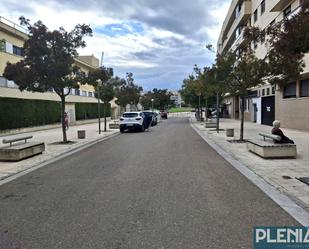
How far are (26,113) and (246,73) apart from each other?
1932 centimetres

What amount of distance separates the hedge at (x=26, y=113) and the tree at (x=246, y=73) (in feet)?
54.6

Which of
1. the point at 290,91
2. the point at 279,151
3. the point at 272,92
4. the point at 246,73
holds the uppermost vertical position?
the point at 246,73

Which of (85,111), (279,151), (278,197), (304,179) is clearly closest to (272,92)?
(279,151)

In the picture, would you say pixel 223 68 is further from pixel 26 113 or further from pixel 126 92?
pixel 126 92

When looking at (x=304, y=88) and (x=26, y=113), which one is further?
(x=26, y=113)

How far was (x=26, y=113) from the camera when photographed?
28438 millimetres

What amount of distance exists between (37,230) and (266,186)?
4.71 meters

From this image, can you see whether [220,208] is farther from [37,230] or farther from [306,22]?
[306,22]

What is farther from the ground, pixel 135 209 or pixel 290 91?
pixel 290 91

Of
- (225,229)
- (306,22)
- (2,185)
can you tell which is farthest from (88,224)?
(306,22)

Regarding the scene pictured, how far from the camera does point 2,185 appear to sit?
794 cm

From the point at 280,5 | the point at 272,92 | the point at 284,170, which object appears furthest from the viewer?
the point at 272,92

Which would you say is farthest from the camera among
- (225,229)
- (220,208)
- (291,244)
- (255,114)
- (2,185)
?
(255,114)

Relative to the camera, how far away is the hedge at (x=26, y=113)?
25234 mm
